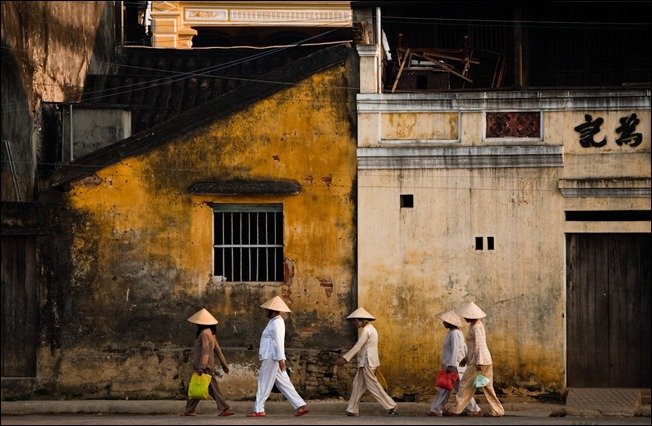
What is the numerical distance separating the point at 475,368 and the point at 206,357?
12.0ft

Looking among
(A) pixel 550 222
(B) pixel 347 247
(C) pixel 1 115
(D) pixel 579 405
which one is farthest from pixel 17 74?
(D) pixel 579 405

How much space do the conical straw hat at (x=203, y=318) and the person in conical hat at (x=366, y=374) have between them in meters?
1.90

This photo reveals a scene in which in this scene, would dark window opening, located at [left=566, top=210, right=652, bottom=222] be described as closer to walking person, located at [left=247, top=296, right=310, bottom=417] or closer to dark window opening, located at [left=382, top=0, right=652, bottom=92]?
dark window opening, located at [left=382, top=0, right=652, bottom=92]

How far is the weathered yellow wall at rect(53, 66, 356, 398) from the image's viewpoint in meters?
20.3

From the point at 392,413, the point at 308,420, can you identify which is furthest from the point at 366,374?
the point at 308,420

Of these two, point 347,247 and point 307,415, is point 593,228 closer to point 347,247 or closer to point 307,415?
point 347,247

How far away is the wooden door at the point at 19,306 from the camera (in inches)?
803

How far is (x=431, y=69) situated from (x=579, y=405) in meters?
5.87

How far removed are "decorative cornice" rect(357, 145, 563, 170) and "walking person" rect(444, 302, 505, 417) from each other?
264 centimetres

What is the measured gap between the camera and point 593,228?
20000 millimetres

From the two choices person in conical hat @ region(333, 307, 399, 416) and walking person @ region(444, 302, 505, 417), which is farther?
person in conical hat @ region(333, 307, 399, 416)

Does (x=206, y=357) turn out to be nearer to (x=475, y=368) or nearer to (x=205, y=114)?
(x=475, y=368)

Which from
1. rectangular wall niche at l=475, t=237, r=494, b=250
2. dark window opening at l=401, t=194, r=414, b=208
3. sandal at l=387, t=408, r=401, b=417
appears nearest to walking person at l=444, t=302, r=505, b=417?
sandal at l=387, t=408, r=401, b=417

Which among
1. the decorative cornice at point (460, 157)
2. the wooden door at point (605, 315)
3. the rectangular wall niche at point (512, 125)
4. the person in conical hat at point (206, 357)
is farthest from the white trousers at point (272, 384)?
the rectangular wall niche at point (512, 125)
